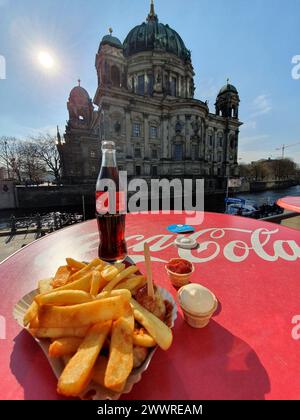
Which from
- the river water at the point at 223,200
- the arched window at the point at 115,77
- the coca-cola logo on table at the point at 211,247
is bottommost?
the river water at the point at 223,200

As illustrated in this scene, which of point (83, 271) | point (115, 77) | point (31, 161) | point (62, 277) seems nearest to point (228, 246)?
point (83, 271)

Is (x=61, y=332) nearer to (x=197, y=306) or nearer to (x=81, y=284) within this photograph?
(x=81, y=284)

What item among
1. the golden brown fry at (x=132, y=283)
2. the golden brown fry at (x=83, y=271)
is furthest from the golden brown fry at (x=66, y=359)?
the golden brown fry at (x=83, y=271)

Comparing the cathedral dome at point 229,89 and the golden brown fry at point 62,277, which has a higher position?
the cathedral dome at point 229,89

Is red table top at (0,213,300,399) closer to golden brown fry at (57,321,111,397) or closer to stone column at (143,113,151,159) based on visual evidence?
golden brown fry at (57,321,111,397)

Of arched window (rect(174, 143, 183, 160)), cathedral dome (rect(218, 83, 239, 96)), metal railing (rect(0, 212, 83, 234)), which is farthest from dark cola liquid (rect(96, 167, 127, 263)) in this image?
cathedral dome (rect(218, 83, 239, 96))

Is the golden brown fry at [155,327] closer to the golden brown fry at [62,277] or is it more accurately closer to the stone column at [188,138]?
the golden brown fry at [62,277]
